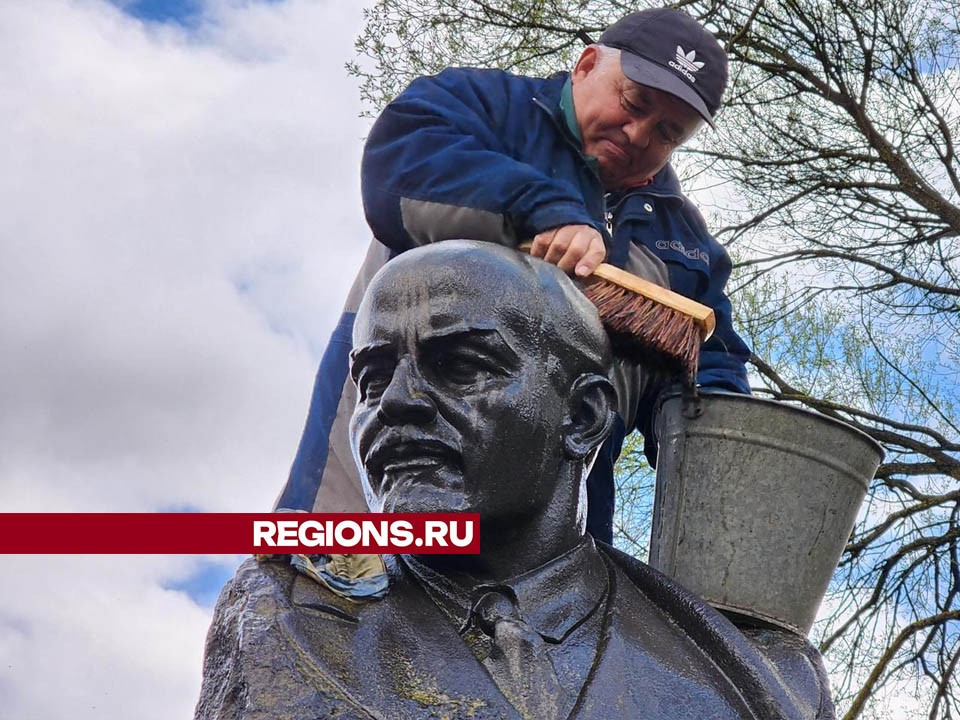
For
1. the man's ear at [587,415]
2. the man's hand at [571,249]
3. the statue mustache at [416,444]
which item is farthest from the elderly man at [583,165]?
the statue mustache at [416,444]

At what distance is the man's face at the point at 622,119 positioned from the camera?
3.21 m

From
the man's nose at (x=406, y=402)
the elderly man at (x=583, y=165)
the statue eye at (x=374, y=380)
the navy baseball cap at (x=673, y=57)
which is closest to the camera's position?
the man's nose at (x=406, y=402)

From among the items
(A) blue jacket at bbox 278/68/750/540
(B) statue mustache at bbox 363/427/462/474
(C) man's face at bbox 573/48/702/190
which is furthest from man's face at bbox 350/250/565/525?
(C) man's face at bbox 573/48/702/190

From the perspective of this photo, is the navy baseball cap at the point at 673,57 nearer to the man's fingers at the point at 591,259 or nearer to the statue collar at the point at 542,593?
the man's fingers at the point at 591,259

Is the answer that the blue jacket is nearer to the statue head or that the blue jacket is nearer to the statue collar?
the statue head

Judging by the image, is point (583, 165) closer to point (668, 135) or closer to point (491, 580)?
point (668, 135)

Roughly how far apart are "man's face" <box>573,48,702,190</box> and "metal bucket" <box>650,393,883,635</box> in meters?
0.54

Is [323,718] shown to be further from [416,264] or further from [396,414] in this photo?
[416,264]

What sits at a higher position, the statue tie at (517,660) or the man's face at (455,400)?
the man's face at (455,400)

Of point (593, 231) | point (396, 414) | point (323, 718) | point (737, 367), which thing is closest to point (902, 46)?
point (737, 367)

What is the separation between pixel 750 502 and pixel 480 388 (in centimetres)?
73

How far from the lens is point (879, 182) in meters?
7.11

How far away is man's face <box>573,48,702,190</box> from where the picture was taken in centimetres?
321

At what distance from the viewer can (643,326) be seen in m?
2.89
